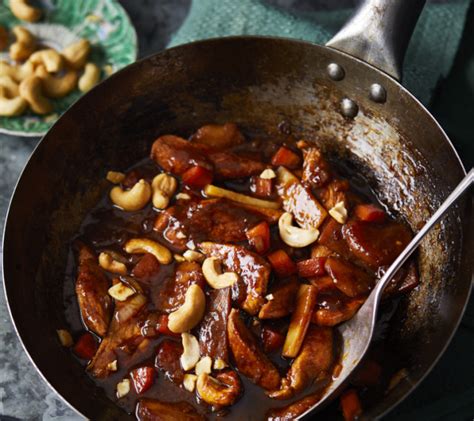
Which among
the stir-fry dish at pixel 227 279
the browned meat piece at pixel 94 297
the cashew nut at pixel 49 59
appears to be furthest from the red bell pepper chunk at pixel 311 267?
the cashew nut at pixel 49 59

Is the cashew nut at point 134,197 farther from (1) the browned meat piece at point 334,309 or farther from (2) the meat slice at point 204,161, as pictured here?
(1) the browned meat piece at point 334,309

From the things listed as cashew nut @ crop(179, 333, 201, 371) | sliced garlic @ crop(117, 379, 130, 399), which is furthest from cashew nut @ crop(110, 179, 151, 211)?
sliced garlic @ crop(117, 379, 130, 399)

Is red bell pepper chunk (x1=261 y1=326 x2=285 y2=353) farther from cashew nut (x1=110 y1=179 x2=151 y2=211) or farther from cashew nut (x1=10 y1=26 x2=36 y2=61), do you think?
cashew nut (x1=10 y1=26 x2=36 y2=61)

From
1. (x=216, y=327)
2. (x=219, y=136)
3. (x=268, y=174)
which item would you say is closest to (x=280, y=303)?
(x=216, y=327)

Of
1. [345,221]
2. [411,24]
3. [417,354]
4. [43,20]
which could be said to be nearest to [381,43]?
[411,24]

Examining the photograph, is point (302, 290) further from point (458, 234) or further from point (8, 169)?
point (8, 169)

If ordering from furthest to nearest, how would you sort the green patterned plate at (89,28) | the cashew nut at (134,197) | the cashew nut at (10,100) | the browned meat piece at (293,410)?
1. the green patterned plate at (89,28)
2. the cashew nut at (10,100)
3. the cashew nut at (134,197)
4. the browned meat piece at (293,410)
